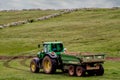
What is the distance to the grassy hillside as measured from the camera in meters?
70.9

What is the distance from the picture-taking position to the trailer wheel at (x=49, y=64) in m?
38.5

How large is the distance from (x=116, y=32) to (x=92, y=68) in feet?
166

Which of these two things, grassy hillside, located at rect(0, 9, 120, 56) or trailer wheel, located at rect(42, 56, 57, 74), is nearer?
trailer wheel, located at rect(42, 56, 57, 74)

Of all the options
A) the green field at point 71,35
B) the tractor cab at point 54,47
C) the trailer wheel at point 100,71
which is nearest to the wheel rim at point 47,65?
the tractor cab at point 54,47

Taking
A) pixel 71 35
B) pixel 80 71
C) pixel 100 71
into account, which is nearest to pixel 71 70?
pixel 80 71

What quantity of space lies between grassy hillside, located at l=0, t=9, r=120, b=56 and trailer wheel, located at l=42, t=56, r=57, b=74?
23060mm

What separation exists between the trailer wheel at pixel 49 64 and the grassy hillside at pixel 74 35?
23060 mm

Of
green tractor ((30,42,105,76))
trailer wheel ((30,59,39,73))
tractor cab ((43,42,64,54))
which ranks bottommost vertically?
trailer wheel ((30,59,39,73))

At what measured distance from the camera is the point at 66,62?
3747 cm

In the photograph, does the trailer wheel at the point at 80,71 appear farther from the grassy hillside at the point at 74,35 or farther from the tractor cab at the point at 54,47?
the grassy hillside at the point at 74,35

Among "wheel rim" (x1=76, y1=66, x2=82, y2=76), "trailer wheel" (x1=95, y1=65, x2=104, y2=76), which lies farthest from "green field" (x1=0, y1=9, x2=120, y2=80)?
"trailer wheel" (x1=95, y1=65, x2=104, y2=76)

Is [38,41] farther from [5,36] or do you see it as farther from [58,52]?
[58,52]

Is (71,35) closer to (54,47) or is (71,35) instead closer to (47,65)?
(54,47)

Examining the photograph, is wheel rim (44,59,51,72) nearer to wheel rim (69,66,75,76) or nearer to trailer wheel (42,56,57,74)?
trailer wheel (42,56,57,74)
